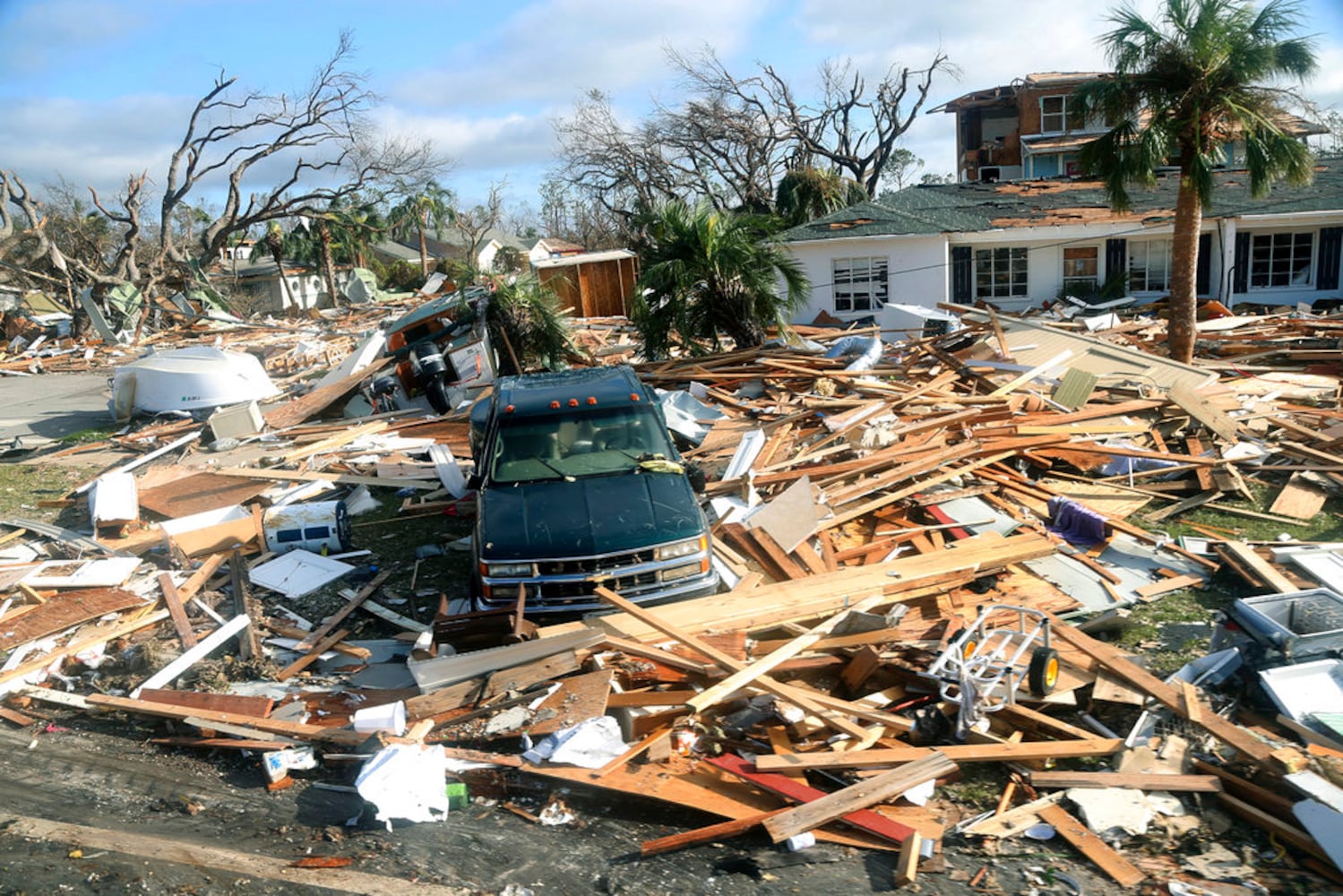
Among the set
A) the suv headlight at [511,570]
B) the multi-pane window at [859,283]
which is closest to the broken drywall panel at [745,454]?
the suv headlight at [511,570]

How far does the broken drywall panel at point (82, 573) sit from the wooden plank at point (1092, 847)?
8263mm

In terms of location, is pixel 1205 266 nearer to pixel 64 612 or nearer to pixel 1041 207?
pixel 1041 207

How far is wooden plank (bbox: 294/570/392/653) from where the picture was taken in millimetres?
7738

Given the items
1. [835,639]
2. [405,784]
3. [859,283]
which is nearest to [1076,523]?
[835,639]

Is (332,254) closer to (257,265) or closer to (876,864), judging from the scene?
(257,265)

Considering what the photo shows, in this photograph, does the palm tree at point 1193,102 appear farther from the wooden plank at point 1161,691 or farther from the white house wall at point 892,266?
the wooden plank at point 1161,691

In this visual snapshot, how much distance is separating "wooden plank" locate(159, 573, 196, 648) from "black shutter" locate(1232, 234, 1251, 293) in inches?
1044

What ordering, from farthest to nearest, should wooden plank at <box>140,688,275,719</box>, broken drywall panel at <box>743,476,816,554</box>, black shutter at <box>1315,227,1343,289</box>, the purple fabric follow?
black shutter at <box>1315,227,1343,289</box> → the purple fabric → broken drywall panel at <box>743,476,816,554</box> → wooden plank at <box>140,688,275,719</box>

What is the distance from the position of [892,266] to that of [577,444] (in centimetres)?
1987

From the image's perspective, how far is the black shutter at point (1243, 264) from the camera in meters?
25.2

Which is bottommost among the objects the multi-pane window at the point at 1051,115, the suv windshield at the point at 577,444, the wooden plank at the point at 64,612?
the wooden plank at the point at 64,612

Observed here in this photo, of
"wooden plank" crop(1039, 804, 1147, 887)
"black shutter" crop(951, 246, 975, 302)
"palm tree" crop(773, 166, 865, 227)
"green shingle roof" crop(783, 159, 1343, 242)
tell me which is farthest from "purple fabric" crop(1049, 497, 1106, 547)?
"palm tree" crop(773, 166, 865, 227)

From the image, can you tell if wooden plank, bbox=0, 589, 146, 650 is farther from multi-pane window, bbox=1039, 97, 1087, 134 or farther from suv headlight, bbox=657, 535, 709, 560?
multi-pane window, bbox=1039, 97, 1087, 134

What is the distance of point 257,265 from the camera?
195 feet
